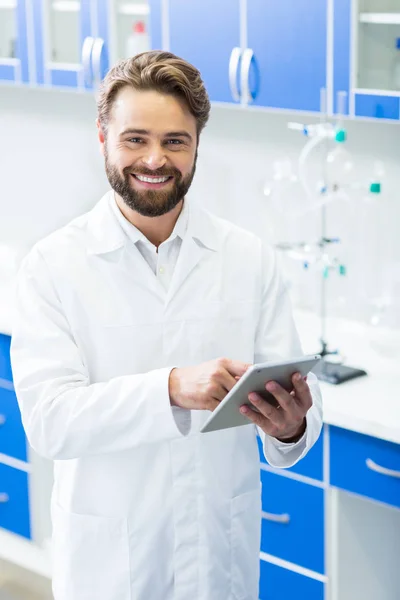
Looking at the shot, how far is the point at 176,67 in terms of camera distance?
1.90m

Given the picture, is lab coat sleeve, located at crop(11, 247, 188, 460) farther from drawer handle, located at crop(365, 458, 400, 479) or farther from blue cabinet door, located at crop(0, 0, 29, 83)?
blue cabinet door, located at crop(0, 0, 29, 83)

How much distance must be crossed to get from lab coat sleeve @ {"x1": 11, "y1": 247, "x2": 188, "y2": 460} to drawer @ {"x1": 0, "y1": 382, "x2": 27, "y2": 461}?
1671 mm

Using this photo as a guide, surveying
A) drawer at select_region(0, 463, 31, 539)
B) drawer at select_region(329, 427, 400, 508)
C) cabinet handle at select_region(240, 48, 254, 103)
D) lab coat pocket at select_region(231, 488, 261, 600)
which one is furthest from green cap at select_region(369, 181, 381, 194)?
drawer at select_region(0, 463, 31, 539)

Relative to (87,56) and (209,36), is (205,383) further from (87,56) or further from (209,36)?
(87,56)

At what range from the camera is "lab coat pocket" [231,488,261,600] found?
80.2 inches

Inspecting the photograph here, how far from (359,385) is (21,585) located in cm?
141

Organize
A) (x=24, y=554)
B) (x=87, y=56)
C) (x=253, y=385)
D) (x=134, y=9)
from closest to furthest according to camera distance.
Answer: (x=253, y=385)
(x=134, y=9)
(x=87, y=56)
(x=24, y=554)

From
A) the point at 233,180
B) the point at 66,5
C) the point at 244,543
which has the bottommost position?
the point at 244,543

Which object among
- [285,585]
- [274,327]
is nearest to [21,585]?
[285,585]

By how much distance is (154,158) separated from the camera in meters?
1.85

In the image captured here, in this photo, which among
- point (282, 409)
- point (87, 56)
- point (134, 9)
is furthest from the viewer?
point (87, 56)

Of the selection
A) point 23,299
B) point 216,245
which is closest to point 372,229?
point 216,245

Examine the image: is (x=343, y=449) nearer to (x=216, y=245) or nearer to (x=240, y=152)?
(x=216, y=245)

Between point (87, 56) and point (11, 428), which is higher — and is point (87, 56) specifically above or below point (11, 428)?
above
